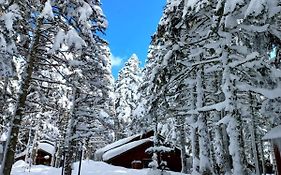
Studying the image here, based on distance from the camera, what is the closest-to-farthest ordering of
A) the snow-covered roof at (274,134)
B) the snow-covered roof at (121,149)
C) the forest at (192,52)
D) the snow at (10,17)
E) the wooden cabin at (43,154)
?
the snow at (10,17) → the forest at (192,52) → the snow-covered roof at (274,134) → the snow-covered roof at (121,149) → the wooden cabin at (43,154)

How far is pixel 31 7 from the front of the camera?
36.4ft

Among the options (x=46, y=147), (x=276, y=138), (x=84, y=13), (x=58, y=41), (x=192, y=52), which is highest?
(x=84, y=13)

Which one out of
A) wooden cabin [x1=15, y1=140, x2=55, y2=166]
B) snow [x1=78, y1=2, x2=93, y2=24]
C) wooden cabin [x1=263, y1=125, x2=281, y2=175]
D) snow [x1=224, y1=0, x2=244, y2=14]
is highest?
snow [x1=78, y1=2, x2=93, y2=24]

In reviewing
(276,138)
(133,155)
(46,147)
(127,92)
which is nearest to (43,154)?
(46,147)

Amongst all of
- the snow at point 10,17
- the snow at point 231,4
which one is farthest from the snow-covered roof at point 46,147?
the snow at point 231,4

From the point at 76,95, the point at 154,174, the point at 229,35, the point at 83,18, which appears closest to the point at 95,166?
the point at 76,95

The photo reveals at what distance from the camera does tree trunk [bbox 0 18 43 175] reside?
10.3 metres

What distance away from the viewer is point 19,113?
1086 cm

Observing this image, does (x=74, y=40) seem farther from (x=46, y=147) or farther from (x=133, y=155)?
(x=46, y=147)

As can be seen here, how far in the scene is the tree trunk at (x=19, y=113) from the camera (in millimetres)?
10320

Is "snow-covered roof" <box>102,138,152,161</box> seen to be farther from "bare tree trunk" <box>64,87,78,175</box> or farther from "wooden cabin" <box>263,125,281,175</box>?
"wooden cabin" <box>263,125,281,175</box>

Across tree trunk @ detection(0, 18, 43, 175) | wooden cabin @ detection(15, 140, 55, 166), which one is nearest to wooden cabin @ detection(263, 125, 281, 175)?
tree trunk @ detection(0, 18, 43, 175)

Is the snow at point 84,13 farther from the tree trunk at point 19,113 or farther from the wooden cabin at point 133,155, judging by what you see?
the wooden cabin at point 133,155

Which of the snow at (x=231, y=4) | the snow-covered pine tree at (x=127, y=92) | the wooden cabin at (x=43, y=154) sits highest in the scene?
the snow-covered pine tree at (x=127, y=92)
